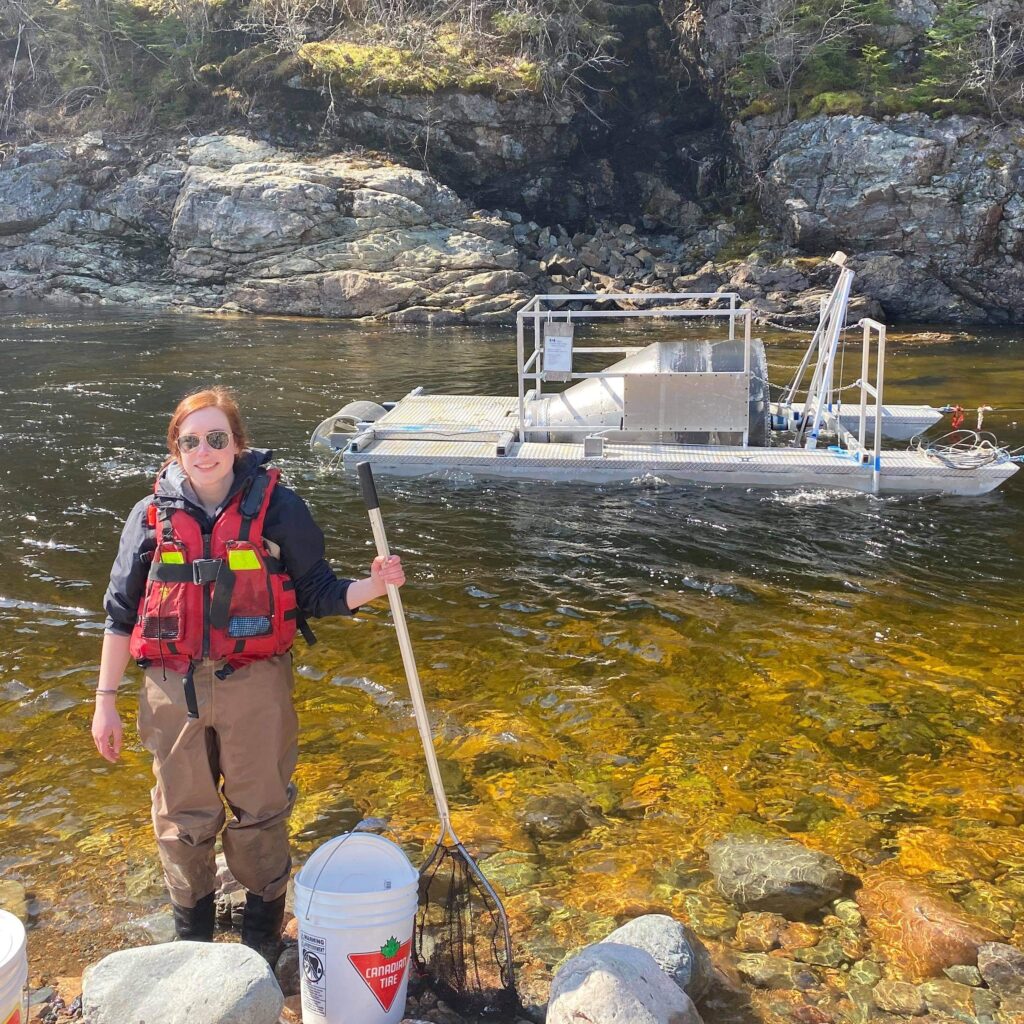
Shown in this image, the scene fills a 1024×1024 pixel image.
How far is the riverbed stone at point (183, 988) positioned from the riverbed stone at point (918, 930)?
8.44 ft

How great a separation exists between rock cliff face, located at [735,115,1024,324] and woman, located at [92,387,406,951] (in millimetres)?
29768

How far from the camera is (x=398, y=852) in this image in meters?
3.52

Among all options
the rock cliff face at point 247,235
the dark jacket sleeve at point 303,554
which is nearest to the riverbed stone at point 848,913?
the dark jacket sleeve at point 303,554

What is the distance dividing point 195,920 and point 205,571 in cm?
145

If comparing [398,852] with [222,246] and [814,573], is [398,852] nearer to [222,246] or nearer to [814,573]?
[814,573]

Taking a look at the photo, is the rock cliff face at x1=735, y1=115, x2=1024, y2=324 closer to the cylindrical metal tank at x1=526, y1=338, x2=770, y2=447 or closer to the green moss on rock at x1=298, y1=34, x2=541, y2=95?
the green moss on rock at x1=298, y1=34, x2=541, y2=95

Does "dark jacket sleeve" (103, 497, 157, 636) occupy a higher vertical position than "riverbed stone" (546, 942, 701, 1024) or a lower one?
higher

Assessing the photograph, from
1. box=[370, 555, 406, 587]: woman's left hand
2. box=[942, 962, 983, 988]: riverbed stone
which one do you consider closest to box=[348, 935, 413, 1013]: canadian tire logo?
box=[370, 555, 406, 587]: woman's left hand

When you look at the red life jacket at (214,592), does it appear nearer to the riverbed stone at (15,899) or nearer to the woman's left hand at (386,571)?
the woman's left hand at (386,571)

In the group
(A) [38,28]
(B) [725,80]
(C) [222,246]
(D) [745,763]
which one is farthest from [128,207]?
(D) [745,763]

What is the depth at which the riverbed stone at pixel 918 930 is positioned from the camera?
156 inches

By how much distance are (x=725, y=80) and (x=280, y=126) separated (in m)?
17.3

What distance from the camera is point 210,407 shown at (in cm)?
358

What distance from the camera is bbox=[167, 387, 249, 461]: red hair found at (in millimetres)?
3572
